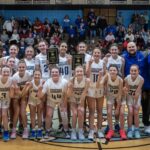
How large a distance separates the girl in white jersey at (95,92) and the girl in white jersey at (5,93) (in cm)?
149

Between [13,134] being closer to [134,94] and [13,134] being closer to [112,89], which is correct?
[112,89]

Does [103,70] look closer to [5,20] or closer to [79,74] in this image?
[79,74]

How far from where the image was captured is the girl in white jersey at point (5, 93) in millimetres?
6723

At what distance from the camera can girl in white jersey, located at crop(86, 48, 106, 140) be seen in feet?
22.8

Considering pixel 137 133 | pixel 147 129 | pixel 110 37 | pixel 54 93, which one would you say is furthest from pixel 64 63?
pixel 110 37

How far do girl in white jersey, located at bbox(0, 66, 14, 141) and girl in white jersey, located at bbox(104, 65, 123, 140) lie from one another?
5.91ft

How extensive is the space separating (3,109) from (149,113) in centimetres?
292


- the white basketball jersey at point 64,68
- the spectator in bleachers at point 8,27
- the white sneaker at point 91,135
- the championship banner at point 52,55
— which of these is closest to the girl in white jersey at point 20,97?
the championship banner at point 52,55

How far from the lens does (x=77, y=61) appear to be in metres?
6.96

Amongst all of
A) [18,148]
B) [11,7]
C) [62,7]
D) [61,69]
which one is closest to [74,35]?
[62,7]

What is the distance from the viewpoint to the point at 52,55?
22.9 ft

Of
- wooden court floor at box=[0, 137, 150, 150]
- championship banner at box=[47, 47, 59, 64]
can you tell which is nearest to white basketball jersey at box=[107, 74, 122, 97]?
wooden court floor at box=[0, 137, 150, 150]

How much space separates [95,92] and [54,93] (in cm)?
78

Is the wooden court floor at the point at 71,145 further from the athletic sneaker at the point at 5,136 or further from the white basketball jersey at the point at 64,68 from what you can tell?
the white basketball jersey at the point at 64,68
